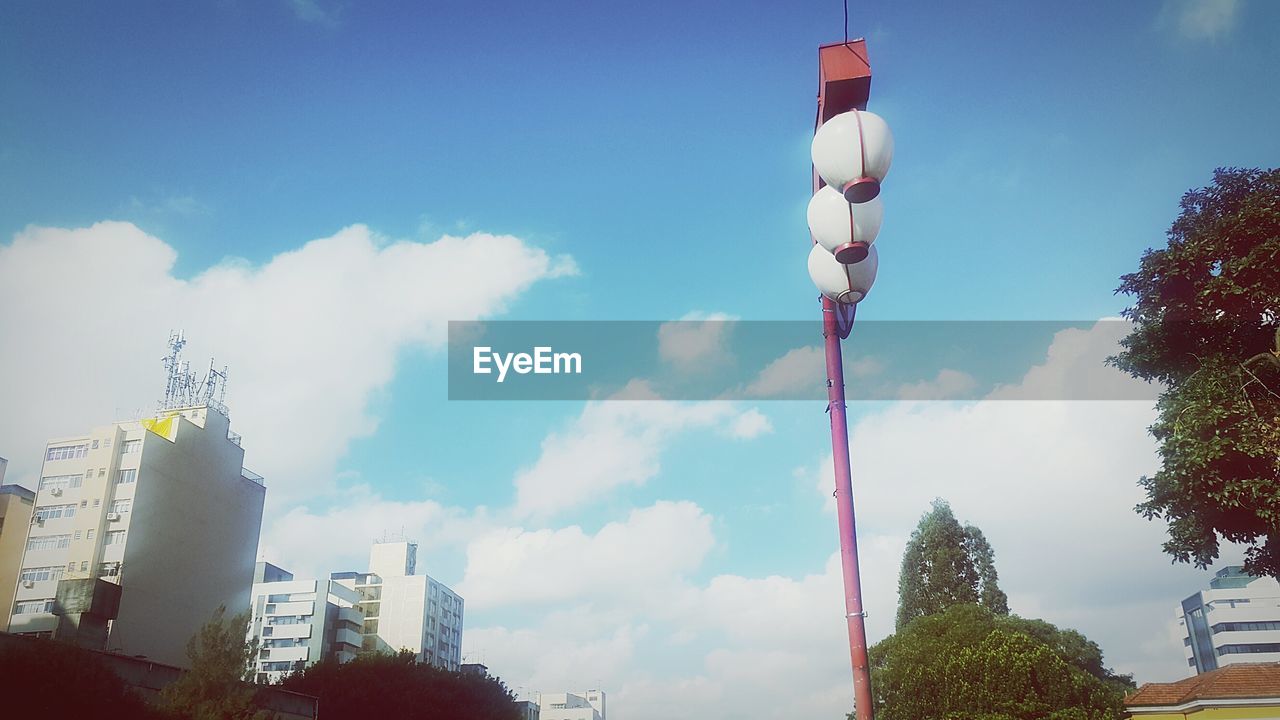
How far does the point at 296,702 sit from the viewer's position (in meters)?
40.4

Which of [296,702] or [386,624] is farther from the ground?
[386,624]

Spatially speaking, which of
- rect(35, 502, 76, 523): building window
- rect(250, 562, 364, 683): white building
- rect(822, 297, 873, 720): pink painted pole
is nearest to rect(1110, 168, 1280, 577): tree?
rect(822, 297, 873, 720): pink painted pole

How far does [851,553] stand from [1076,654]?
4988 centimetres

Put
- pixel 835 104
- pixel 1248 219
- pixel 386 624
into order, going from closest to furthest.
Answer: pixel 835 104 → pixel 1248 219 → pixel 386 624

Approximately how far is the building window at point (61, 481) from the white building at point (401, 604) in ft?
131

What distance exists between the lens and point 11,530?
6184 centimetres

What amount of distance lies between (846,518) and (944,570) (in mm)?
44218

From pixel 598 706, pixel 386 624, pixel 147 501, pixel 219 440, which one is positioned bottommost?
pixel 598 706

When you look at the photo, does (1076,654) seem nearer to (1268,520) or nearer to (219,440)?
(1268,520)

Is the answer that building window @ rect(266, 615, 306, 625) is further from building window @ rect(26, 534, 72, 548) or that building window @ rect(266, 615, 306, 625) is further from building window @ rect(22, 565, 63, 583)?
building window @ rect(22, 565, 63, 583)

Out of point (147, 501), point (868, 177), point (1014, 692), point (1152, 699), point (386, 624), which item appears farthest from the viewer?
point (386, 624)

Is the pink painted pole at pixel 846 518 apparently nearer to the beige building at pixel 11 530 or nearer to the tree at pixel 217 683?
the tree at pixel 217 683

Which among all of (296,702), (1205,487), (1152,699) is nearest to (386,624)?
(296,702)

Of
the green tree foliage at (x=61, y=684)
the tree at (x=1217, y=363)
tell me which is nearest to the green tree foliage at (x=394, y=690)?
the green tree foliage at (x=61, y=684)
